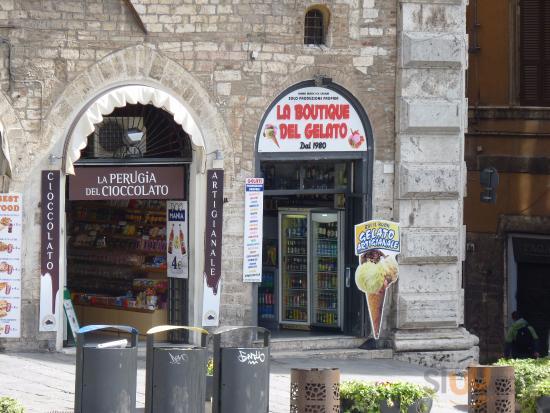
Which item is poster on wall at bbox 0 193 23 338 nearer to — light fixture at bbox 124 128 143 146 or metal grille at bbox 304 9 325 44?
light fixture at bbox 124 128 143 146

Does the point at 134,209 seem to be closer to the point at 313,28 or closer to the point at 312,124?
the point at 312,124

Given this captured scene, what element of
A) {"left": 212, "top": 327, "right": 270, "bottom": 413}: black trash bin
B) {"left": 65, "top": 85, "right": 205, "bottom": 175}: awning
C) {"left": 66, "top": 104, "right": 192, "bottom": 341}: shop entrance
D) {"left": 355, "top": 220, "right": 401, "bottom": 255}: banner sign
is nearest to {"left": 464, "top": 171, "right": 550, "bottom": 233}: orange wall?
{"left": 355, "top": 220, "right": 401, "bottom": 255}: banner sign

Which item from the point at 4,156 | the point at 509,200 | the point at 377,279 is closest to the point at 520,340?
the point at 509,200

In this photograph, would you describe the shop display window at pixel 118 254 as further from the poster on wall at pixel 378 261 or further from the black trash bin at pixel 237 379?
the black trash bin at pixel 237 379

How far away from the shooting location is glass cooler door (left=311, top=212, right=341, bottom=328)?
70.1ft

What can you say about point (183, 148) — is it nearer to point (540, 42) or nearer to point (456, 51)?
point (456, 51)

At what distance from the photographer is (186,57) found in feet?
63.4

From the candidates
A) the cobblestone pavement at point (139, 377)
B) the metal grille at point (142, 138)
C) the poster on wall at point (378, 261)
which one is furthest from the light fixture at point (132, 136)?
the poster on wall at point (378, 261)

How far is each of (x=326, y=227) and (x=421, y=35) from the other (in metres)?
3.12

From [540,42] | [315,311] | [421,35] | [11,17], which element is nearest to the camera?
[11,17]

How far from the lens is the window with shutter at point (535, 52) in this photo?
2647 centimetres

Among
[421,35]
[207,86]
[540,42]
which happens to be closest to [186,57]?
[207,86]

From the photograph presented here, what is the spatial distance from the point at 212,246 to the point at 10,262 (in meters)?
2.62

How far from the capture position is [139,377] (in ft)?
57.9
